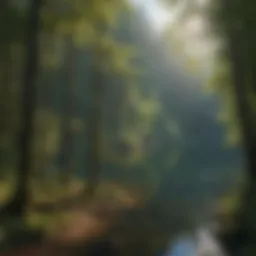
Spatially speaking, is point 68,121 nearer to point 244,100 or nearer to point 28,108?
point 28,108

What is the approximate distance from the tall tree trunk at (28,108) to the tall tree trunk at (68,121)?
7cm

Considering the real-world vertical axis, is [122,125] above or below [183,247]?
above

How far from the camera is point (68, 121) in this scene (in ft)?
4.45

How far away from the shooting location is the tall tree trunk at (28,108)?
1.34 m

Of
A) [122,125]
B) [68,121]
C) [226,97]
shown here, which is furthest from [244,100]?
[68,121]

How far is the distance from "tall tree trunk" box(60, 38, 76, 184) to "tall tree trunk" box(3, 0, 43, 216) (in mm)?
72

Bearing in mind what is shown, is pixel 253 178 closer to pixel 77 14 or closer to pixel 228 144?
pixel 228 144

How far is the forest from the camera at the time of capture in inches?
52.2

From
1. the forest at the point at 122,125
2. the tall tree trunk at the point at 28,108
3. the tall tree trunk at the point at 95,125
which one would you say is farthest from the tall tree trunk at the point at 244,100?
the tall tree trunk at the point at 28,108

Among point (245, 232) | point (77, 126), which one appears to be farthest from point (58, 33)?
point (245, 232)

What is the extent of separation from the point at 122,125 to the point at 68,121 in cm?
12

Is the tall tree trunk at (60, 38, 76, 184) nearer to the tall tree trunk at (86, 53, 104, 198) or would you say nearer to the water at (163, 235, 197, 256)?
the tall tree trunk at (86, 53, 104, 198)

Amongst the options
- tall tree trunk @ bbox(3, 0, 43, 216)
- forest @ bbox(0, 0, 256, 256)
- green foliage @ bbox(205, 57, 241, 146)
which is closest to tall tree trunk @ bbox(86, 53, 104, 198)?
forest @ bbox(0, 0, 256, 256)

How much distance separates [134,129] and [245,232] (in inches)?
12.8
